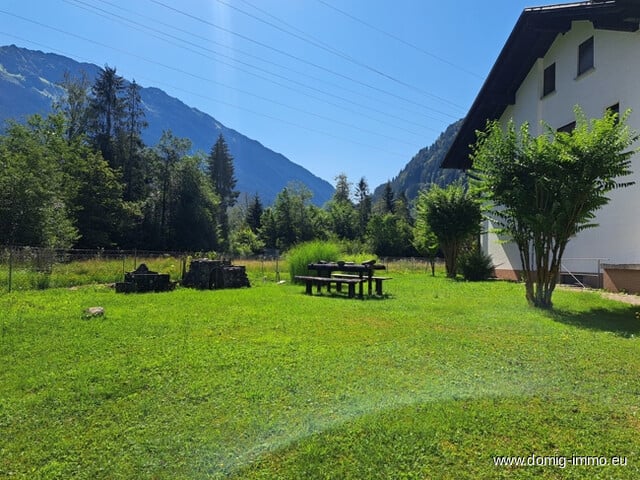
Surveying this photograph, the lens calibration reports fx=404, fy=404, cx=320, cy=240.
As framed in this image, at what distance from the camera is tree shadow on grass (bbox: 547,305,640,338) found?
6.66 metres

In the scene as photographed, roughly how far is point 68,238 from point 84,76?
85.4ft

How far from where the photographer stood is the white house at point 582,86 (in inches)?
475

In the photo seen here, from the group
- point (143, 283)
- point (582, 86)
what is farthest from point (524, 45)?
point (143, 283)

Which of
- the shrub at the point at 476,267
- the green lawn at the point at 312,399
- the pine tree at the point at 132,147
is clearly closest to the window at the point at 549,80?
the shrub at the point at 476,267

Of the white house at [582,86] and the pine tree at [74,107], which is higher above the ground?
the pine tree at [74,107]

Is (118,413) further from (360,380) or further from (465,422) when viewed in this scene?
(465,422)

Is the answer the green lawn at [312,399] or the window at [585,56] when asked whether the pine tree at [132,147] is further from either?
the green lawn at [312,399]

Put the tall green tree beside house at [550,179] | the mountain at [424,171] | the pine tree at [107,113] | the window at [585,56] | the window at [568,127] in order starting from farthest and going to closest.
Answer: the mountain at [424,171], the pine tree at [107,113], the window at [568,127], the window at [585,56], the tall green tree beside house at [550,179]

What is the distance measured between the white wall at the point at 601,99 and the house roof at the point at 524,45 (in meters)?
0.51

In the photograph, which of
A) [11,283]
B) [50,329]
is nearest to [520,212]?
[50,329]

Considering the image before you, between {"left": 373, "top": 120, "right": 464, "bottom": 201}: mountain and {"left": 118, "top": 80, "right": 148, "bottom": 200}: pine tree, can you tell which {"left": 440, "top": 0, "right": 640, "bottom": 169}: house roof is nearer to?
{"left": 118, "top": 80, "right": 148, "bottom": 200}: pine tree

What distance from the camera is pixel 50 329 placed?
627 centimetres

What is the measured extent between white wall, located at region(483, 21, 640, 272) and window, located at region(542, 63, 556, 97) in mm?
200

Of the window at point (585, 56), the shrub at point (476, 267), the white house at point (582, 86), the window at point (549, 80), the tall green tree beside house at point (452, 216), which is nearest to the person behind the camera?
the white house at point (582, 86)
